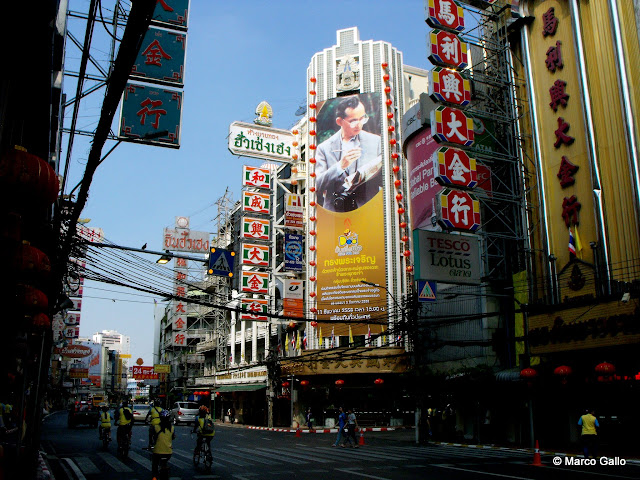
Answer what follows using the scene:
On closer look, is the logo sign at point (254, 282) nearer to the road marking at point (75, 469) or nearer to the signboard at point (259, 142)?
the signboard at point (259, 142)

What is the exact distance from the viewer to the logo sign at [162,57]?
1244cm

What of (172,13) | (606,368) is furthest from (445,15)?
(172,13)

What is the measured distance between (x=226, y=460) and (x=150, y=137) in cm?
1153

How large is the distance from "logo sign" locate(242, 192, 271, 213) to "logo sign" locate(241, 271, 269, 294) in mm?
4268

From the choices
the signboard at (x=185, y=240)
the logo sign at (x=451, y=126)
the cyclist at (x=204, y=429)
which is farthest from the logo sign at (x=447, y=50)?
the signboard at (x=185, y=240)

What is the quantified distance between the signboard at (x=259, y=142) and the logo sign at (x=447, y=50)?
21.3 m

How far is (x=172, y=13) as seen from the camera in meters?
12.8

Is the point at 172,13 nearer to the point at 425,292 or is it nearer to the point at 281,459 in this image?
the point at 281,459

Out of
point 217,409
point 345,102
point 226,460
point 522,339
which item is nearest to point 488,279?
point 522,339

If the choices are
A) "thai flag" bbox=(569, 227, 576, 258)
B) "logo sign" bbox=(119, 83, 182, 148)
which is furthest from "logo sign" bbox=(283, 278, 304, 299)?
"logo sign" bbox=(119, 83, 182, 148)

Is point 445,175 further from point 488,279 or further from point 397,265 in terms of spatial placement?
point 397,265

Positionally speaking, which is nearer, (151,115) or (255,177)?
(151,115)

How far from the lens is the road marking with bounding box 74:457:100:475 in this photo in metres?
16.5

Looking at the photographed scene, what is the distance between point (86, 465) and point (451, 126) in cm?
1749
